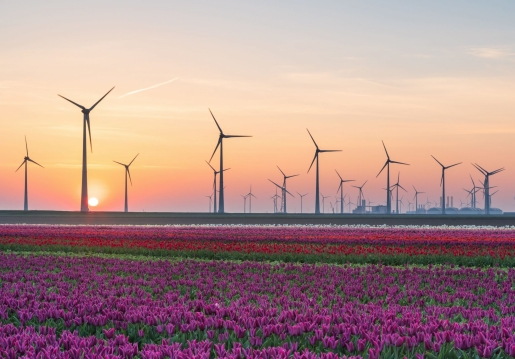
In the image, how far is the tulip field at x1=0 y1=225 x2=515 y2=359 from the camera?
28.5ft

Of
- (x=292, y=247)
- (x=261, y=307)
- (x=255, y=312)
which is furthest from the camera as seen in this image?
(x=292, y=247)

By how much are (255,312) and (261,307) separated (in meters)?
0.61

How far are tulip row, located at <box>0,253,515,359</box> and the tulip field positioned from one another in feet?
0.09

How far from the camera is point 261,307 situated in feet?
38.0

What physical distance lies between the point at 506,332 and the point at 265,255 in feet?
51.2

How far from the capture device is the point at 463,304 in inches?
516

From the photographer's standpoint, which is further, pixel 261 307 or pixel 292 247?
pixel 292 247

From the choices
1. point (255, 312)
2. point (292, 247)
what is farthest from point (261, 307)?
point (292, 247)

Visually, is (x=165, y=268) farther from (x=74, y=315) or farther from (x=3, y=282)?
(x=74, y=315)

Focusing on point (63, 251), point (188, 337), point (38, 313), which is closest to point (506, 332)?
point (188, 337)

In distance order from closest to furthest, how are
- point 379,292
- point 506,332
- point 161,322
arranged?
point 506,332 → point 161,322 → point 379,292

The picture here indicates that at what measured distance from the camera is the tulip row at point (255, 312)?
28.3 ft

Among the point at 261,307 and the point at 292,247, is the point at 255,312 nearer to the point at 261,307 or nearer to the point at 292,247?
the point at 261,307

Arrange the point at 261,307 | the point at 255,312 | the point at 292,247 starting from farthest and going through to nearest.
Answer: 1. the point at 292,247
2. the point at 261,307
3. the point at 255,312
